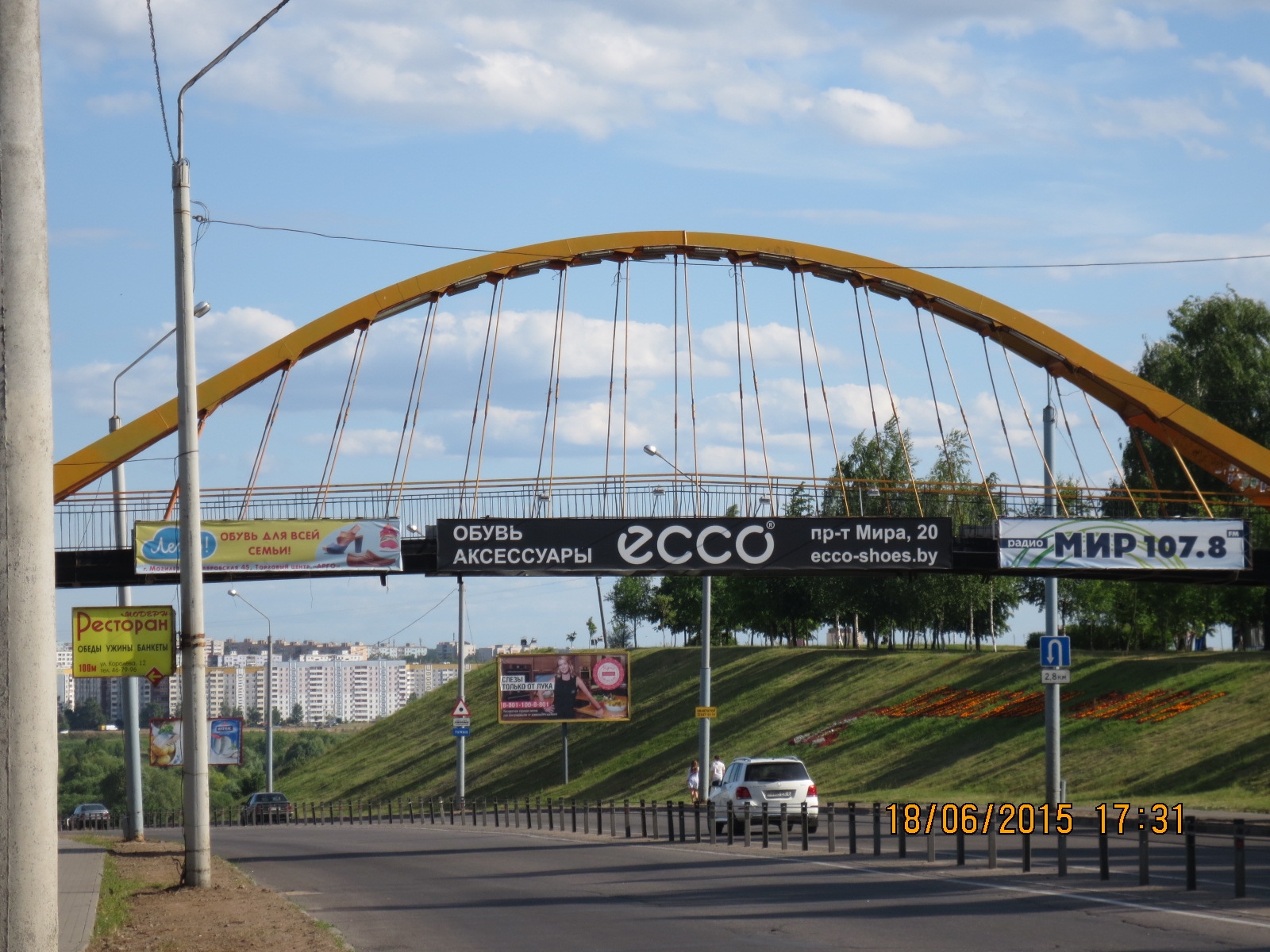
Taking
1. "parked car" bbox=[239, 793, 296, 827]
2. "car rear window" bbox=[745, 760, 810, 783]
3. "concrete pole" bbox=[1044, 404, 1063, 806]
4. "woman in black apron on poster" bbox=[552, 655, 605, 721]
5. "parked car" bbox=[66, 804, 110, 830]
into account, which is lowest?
"parked car" bbox=[66, 804, 110, 830]

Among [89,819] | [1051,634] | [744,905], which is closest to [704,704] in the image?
[1051,634]

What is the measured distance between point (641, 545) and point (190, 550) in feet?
32.0

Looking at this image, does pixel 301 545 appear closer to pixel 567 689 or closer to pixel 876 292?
pixel 876 292

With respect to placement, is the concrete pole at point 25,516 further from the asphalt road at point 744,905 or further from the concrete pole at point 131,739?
the concrete pole at point 131,739

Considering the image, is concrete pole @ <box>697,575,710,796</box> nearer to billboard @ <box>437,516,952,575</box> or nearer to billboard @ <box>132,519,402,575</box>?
billboard @ <box>437,516,952,575</box>

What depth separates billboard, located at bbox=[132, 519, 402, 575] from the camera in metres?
26.6

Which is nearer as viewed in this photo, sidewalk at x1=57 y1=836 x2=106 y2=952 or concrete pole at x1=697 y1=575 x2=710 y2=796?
sidewalk at x1=57 y1=836 x2=106 y2=952

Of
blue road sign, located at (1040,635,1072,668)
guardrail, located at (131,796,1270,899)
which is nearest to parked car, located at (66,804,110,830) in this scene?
guardrail, located at (131,796,1270,899)

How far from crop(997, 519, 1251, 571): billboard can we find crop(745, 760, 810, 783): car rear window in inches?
214

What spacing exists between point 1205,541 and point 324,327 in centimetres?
1700

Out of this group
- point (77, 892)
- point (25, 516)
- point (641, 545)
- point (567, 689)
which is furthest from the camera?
point (567, 689)

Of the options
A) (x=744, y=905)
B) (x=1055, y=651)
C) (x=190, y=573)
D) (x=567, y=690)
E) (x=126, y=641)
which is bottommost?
(x=567, y=690)

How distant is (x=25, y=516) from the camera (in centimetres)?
530

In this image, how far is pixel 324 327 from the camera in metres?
29.1
